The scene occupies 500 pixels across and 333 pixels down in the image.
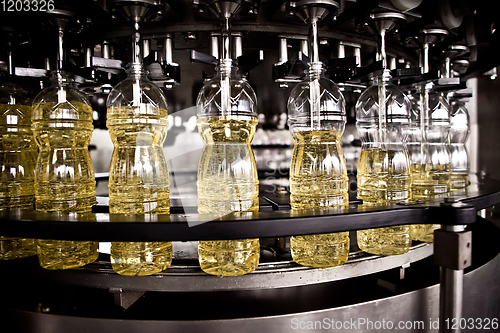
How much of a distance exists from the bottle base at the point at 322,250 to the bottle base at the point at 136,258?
35cm

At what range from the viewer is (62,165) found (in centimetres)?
86

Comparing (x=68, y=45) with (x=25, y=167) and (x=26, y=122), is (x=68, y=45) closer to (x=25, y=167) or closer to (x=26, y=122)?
(x=26, y=122)

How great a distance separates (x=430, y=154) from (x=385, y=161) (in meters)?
0.35

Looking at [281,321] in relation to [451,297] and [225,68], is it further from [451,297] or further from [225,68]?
[225,68]

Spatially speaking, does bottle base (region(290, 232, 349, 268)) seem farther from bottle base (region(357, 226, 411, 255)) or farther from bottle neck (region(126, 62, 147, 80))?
bottle neck (region(126, 62, 147, 80))

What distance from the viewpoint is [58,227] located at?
703 mm

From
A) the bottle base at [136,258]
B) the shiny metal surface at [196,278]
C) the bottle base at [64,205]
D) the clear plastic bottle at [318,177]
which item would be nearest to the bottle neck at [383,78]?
the clear plastic bottle at [318,177]

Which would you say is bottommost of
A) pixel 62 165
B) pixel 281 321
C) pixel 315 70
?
pixel 281 321

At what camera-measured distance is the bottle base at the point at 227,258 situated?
821 millimetres

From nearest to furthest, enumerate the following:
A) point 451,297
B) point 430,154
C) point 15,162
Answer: point 451,297 < point 15,162 < point 430,154

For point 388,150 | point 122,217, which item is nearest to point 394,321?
point 388,150

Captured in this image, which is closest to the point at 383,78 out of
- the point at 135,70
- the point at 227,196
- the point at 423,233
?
the point at 423,233

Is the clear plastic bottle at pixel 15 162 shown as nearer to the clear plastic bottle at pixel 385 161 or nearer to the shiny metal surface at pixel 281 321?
the shiny metal surface at pixel 281 321

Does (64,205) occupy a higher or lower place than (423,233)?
higher
